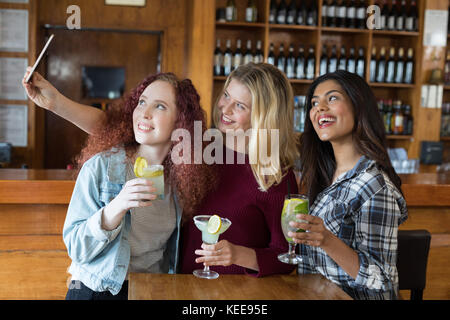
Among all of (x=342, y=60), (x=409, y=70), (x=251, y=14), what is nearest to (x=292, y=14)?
(x=251, y=14)

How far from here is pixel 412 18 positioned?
15.1 feet

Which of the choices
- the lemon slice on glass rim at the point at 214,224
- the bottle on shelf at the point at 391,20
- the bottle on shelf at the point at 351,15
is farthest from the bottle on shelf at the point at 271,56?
the lemon slice on glass rim at the point at 214,224

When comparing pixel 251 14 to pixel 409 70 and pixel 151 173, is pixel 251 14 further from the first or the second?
pixel 151 173

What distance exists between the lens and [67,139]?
180 inches

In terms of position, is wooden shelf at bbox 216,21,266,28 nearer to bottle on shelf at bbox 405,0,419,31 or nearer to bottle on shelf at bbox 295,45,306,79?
bottle on shelf at bbox 295,45,306,79

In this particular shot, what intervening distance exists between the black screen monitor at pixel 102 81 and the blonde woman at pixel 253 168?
2.71m

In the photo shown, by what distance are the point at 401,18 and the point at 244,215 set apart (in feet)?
12.2

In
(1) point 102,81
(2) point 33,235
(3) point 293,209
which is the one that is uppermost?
(1) point 102,81

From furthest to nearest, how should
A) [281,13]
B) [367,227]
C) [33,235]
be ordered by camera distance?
[281,13], [33,235], [367,227]

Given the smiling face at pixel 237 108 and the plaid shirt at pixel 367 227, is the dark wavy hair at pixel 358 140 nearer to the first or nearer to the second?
the plaid shirt at pixel 367 227

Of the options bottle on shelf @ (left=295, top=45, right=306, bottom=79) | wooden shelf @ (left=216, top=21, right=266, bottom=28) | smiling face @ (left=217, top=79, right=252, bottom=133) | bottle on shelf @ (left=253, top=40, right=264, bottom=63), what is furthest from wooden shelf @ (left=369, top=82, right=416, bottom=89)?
smiling face @ (left=217, top=79, right=252, bottom=133)

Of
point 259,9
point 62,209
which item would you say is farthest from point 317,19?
point 62,209

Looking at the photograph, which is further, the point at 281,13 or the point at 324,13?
the point at 324,13

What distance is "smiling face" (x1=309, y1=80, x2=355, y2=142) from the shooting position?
5.72 feet
